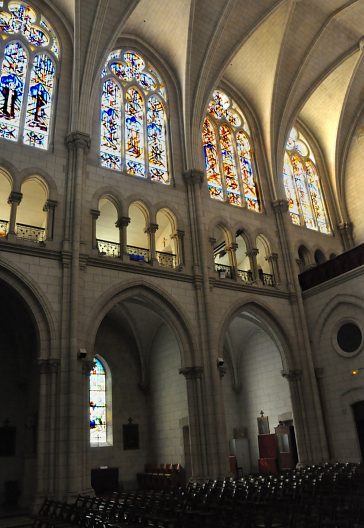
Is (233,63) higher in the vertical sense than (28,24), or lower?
higher

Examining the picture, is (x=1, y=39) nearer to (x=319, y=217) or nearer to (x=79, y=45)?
(x=79, y=45)

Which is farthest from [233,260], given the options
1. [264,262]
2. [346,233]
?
[346,233]

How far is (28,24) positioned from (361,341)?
59.0 feet

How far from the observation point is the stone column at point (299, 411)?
17.7 m

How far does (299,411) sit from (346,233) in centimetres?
1003

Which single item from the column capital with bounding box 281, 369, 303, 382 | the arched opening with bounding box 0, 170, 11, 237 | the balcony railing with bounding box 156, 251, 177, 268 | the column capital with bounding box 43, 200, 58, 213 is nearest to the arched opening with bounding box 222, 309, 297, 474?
the column capital with bounding box 281, 369, 303, 382

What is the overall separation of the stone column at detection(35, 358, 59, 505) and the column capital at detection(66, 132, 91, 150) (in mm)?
7534

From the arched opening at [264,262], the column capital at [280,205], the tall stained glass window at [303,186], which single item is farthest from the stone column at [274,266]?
the tall stained glass window at [303,186]

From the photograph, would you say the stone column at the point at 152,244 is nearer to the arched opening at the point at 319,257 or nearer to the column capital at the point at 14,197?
the column capital at the point at 14,197

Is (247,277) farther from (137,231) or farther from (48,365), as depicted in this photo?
(48,365)

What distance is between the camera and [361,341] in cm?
1781

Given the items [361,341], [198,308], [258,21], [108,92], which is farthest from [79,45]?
[361,341]

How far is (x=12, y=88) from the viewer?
16.8 meters

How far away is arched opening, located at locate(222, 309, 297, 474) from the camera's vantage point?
66.7 feet
